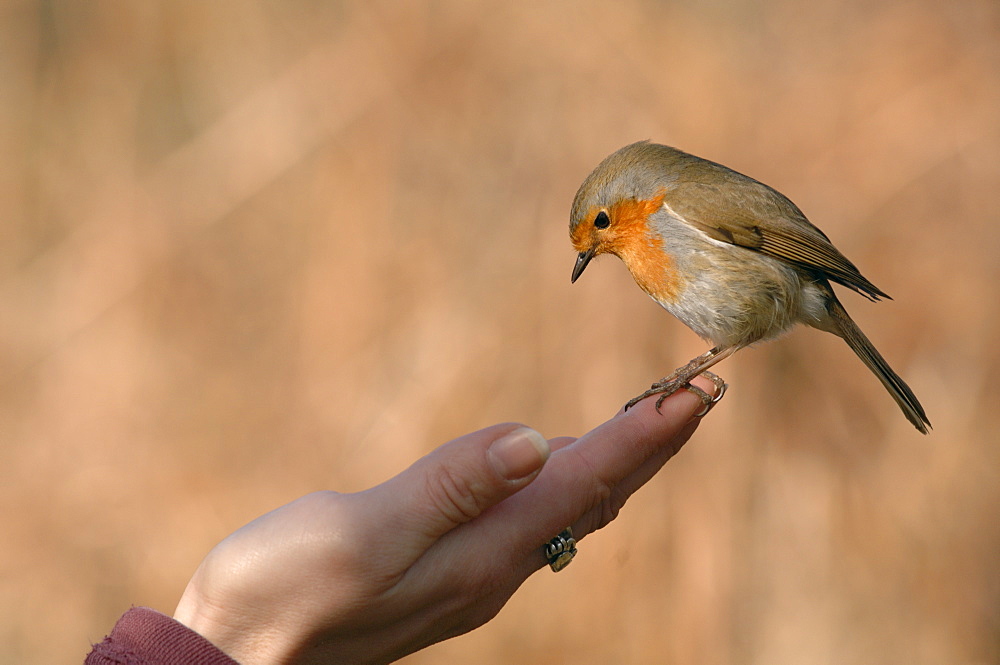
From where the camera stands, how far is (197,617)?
61.1 inches

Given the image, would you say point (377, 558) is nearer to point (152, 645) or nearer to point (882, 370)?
point (152, 645)

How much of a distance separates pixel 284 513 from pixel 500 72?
280 centimetres

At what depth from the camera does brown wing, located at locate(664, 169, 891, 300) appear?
220 cm

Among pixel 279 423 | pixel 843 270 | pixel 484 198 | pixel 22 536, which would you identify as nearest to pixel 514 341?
pixel 484 198

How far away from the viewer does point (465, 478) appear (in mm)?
1492

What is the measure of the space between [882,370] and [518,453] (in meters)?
1.29

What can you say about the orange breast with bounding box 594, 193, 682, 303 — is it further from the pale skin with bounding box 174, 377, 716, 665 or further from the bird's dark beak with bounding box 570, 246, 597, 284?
the pale skin with bounding box 174, 377, 716, 665

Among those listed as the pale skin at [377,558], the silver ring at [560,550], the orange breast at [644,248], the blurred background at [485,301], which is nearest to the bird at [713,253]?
the orange breast at [644,248]

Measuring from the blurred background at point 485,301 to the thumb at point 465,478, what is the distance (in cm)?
195

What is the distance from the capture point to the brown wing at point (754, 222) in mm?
2199

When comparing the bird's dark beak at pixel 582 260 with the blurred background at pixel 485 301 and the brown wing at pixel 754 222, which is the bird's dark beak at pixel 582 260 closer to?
the brown wing at pixel 754 222

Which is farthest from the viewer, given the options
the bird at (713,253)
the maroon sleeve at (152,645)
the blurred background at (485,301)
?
the blurred background at (485,301)

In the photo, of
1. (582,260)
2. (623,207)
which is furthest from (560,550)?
(623,207)

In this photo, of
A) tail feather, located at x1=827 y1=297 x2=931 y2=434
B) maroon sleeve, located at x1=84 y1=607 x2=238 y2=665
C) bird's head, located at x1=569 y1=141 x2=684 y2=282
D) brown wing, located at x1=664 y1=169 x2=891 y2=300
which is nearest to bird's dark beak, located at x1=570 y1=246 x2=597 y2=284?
bird's head, located at x1=569 y1=141 x2=684 y2=282
